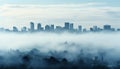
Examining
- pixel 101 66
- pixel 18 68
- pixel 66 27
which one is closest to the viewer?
pixel 18 68

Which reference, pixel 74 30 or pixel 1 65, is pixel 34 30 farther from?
pixel 1 65

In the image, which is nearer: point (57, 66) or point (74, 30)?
point (57, 66)

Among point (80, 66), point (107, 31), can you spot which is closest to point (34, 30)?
point (107, 31)

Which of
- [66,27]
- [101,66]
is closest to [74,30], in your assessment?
[66,27]

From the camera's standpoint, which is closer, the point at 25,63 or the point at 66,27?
the point at 25,63

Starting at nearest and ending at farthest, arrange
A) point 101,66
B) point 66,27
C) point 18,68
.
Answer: point 18,68 < point 101,66 < point 66,27

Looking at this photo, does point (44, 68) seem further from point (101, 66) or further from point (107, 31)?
point (107, 31)

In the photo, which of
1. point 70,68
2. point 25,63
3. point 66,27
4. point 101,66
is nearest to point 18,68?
point 25,63
